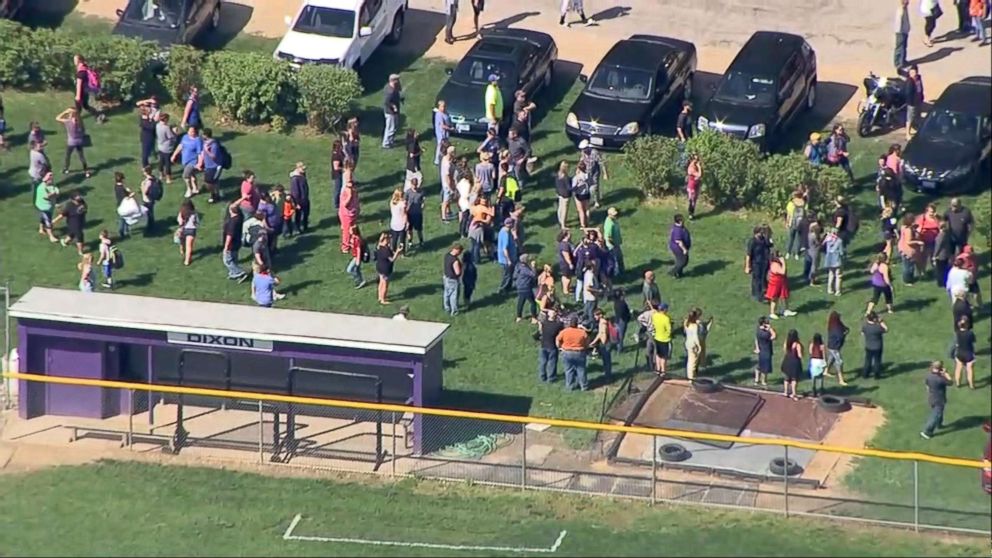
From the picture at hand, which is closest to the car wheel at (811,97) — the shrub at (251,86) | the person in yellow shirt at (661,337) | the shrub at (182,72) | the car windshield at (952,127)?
the car windshield at (952,127)

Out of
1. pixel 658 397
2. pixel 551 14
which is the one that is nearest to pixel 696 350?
pixel 658 397

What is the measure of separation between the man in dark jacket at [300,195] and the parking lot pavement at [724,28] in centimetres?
818

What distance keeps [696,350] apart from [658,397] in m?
1.48

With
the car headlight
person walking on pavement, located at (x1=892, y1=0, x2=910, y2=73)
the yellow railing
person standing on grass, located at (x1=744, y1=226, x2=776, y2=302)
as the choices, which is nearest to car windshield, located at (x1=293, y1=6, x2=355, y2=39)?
the car headlight

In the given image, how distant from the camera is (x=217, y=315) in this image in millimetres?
42031

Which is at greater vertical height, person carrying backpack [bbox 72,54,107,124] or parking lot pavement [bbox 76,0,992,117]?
parking lot pavement [bbox 76,0,992,117]

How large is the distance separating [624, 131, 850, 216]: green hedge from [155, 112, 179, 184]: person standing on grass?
8675 millimetres

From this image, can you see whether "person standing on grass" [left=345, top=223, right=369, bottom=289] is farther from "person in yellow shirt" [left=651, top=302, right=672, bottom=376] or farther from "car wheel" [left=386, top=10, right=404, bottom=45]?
"car wheel" [left=386, top=10, right=404, bottom=45]

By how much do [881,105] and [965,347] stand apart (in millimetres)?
10225

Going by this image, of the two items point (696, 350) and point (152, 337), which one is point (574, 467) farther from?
point (152, 337)

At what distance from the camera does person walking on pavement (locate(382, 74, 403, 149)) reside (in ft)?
167

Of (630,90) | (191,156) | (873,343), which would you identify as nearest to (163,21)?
(191,156)

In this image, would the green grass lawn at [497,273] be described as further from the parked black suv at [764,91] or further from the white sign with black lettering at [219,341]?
the white sign with black lettering at [219,341]

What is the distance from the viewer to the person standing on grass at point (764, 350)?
42.2 meters
